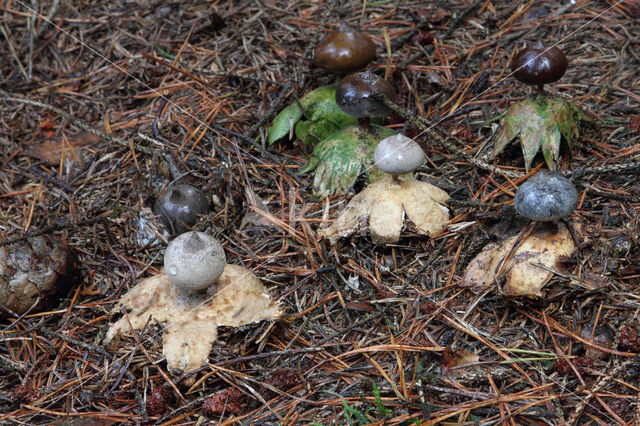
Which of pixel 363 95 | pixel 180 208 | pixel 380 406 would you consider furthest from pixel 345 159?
pixel 380 406

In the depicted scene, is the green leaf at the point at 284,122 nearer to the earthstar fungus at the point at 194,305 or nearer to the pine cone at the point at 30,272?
the earthstar fungus at the point at 194,305

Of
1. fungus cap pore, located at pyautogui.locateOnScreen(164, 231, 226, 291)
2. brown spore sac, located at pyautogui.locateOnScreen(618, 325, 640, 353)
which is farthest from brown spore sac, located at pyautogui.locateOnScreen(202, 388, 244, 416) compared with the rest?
brown spore sac, located at pyautogui.locateOnScreen(618, 325, 640, 353)

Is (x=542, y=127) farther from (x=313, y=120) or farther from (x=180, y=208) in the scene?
(x=180, y=208)

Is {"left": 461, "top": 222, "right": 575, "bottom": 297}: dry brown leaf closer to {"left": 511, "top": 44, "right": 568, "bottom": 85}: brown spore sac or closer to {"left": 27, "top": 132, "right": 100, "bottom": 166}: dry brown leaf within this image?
{"left": 511, "top": 44, "right": 568, "bottom": 85}: brown spore sac

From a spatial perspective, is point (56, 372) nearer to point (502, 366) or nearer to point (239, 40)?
point (502, 366)

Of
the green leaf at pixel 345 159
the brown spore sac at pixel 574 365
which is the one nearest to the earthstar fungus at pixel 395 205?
the green leaf at pixel 345 159

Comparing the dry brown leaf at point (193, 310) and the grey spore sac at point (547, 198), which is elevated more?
the grey spore sac at point (547, 198)
